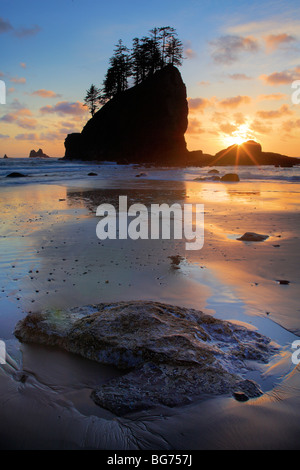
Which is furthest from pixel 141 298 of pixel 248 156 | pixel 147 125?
pixel 248 156

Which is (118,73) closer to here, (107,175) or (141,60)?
(141,60)

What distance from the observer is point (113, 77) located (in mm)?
59969

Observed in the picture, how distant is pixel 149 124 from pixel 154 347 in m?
55.6

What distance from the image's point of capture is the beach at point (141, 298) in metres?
1.97

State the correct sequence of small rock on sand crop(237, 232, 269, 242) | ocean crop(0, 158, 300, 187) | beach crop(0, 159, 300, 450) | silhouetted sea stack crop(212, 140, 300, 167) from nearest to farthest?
beach crop(0, 159, 300, 450) < small rock on sand crop(237, 232, 269, 242) < ocean crop(0, 158, 300, 187) < silhouetted sea stack crop(212, 140, 300, 167)

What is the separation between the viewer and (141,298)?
3822mm

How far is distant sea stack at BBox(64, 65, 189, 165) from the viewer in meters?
54.1

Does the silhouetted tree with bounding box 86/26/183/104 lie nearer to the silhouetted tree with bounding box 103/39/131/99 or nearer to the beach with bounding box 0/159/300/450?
the silhouetted tree with bounding box 103/39/131/99

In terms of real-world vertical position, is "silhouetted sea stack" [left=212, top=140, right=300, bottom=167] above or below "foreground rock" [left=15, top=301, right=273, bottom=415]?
above

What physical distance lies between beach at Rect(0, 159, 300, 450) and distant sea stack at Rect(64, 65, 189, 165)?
47883 mm

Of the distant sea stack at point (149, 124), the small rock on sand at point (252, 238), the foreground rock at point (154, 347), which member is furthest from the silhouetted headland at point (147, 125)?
the foreground rock at point (154, 347)

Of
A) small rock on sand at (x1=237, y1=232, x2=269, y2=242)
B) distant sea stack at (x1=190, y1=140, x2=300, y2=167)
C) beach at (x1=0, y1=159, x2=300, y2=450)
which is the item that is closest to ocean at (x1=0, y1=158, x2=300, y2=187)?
beach at (x1=0, y1=159, x2=300, y2=450)

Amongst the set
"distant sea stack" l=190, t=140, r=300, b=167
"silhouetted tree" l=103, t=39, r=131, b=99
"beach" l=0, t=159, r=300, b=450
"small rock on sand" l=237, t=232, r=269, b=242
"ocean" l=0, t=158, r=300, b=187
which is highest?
"silhouetted tree" l=103, t=39, r=131, b=99

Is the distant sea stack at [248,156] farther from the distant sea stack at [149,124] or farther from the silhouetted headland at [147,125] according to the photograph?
the distant sea stack at [149,124]
